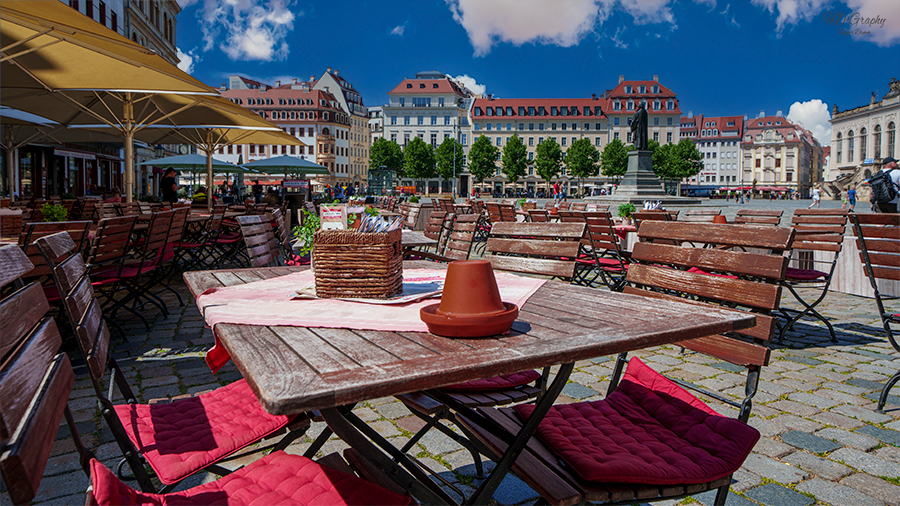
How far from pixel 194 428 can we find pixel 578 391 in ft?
8.45

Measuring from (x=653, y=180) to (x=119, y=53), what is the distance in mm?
21067

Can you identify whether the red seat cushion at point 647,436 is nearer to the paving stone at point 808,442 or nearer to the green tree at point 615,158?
the paving stone at point 808,442

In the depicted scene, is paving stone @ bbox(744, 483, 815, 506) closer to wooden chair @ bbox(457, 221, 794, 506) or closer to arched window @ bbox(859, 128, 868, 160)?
wooden chair @ bbox(457, 221, 794, 506)

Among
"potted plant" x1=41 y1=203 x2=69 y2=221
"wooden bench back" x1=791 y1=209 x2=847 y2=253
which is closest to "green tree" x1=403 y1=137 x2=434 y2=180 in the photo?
"wooden bench back" x1=791 y1=209 x2=847 y2=253

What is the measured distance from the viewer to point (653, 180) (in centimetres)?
2409

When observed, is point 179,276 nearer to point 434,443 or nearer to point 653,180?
point 434,443

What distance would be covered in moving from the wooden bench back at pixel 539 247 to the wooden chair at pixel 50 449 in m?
1.52

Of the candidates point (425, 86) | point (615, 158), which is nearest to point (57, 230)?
point (615, 158)

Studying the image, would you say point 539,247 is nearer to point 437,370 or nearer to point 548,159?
point 437,370

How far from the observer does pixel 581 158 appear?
283 ft

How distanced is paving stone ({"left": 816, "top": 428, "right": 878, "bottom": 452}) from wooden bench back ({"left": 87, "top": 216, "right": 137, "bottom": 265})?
17.1ft

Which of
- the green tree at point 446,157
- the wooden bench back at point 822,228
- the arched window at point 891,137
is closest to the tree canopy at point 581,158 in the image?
the green tree at point 446,157

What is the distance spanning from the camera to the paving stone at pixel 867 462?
2840 mm

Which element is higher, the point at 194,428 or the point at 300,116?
the point at 300,116
